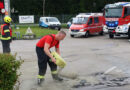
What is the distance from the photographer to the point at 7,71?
15.2ft

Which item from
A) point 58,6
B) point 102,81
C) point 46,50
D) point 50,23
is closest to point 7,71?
point 46,50

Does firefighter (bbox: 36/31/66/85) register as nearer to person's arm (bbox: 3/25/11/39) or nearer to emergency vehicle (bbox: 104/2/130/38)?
person's arm (bbox: 3/25/11/39)

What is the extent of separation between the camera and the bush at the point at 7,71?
4.60 m

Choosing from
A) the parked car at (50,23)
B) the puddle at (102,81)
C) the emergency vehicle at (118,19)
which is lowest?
the parked car at (50,23)

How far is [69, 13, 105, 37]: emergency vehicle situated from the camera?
22.2m

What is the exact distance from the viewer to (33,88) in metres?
6.82

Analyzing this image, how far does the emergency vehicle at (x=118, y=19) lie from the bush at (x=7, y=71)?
16028 mm

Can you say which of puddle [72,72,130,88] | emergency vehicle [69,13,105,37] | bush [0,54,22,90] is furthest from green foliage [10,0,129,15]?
bush [0,54,22,90]

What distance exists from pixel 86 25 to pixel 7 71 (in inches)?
709

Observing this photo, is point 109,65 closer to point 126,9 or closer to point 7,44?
point 7,44

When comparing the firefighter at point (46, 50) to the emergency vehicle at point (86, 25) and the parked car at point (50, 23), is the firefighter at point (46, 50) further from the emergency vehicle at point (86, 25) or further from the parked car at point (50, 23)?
the parked car at point (50, 23)

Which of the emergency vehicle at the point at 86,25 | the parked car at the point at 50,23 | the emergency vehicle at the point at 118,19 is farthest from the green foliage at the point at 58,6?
the emergency vehicle at the point at 118,19

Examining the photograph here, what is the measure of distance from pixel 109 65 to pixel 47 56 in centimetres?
363

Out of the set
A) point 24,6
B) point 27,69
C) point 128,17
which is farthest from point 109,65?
point 24,6
